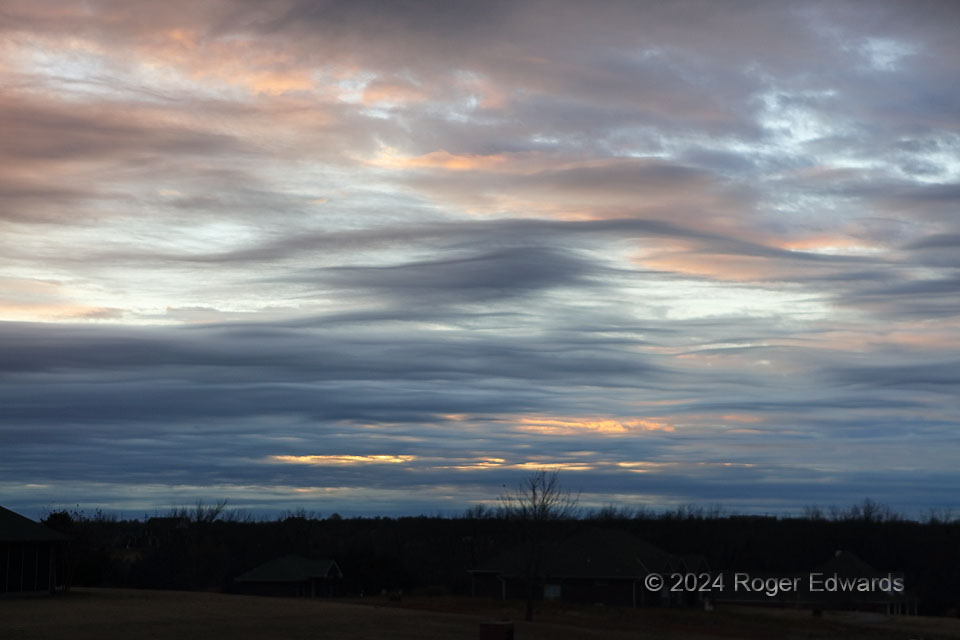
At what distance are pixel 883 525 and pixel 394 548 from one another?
6526 cm

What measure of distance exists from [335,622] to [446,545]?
3818 inches

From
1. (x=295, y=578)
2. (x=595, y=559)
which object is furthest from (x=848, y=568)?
(x=295, y=578)

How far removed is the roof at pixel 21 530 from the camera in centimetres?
5950

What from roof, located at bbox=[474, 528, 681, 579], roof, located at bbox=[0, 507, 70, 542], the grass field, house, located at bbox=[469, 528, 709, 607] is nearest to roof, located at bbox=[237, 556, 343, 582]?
house, located at bbox=[469, 528, 709, 607]

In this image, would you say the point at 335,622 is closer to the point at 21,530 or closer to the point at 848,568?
the point at 21,530

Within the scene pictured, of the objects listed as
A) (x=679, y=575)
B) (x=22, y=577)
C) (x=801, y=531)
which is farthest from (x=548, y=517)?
(x=801, y=531)

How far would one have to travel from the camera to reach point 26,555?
59562mm

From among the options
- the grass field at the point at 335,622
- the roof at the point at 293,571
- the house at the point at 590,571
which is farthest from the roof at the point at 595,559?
the roof at the point at 293,571

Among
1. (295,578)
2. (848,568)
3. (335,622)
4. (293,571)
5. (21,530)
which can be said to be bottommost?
Result: (295,578)

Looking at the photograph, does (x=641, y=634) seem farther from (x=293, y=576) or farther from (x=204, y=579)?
(x=204, y=579)

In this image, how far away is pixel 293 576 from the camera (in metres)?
97.1

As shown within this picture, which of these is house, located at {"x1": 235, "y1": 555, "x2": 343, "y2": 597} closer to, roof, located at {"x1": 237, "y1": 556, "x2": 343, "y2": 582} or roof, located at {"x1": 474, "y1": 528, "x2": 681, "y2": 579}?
roof, located at {"x1": 237, "y1": 556, "x2": 343, "y2": 582}

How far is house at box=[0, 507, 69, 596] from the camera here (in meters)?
58.3

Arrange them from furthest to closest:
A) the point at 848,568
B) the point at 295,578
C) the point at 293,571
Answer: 1. the point at 848,568
2. the point at 293,571
3. the point at 295,578
